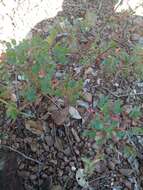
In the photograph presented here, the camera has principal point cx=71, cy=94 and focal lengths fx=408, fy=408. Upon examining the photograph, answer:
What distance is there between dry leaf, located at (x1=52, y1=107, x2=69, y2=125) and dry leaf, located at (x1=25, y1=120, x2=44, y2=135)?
3.5 inches

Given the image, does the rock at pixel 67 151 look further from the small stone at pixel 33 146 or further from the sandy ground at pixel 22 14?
the sandy ground at pixel 22 14

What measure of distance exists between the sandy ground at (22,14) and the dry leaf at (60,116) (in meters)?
0.81

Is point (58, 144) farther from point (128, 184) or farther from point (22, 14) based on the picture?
point (22, 14)

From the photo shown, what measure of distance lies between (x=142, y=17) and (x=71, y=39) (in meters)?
1.09

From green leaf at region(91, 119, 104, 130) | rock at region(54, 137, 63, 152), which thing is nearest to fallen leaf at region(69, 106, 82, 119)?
rock at region(54, 137, 63, 152)

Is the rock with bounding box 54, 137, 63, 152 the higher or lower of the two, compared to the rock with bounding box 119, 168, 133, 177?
higher

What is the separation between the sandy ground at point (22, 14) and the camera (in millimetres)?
2848

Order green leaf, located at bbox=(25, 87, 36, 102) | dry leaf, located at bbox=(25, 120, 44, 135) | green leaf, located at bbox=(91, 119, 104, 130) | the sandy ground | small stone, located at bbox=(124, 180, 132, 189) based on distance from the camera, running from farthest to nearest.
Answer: the sandy ground < small stone, located at bbox=(124, 180, 132, 189) < dry leaf, located at bbox=(25, 120, 44, 135) < green leaf, located at bbox=(25, 87, 36, 102) < green leaf, located at bbox=(91, 119, 104, 130)

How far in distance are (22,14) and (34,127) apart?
112 centimetres

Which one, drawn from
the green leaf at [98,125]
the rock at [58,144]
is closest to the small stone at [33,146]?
the rock at [58,144]

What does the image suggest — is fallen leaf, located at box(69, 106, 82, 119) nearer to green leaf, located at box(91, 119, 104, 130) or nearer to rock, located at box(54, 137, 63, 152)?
rock, located at box(54, 137, 63, 152)

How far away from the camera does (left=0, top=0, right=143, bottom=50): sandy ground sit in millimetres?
2848

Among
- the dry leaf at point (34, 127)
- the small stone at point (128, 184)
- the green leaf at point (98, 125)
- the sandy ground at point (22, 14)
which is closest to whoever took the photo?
the green leaf at point (98, 125)

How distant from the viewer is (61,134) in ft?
7.40
